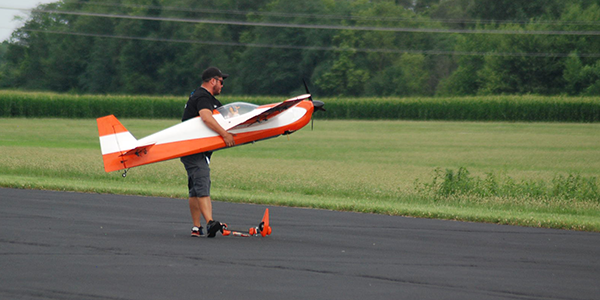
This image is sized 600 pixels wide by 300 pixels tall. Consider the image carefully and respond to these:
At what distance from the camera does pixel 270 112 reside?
10.5m

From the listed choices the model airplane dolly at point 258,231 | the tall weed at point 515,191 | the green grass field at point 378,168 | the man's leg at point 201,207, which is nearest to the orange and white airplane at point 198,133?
the man's leg at point 201,207

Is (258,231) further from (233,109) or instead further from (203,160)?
(233,109)

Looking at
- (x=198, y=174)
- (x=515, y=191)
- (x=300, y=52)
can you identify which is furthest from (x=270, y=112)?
(x=300, y=52)

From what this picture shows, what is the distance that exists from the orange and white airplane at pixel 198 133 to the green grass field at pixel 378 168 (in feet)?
11.1

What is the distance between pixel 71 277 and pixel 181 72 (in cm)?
8388

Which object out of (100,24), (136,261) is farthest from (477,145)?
(100,24)

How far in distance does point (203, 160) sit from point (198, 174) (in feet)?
0.73

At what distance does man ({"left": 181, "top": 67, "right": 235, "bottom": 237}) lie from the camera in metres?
9.44

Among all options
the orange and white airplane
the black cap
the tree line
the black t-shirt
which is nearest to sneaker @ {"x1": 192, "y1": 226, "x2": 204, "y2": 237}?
the orange and white airplane

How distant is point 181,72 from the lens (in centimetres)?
8900

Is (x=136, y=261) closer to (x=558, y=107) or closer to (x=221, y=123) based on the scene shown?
(x=221, y=123)

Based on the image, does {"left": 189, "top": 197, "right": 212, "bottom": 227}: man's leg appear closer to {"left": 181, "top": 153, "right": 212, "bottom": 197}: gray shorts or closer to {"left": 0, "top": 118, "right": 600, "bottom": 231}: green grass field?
{"left": 181, "top": 153, "right": 212, "bottom": 197}: gray shorts

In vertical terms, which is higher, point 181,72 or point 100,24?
point 100,24

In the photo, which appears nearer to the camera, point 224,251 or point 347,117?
point 224,251
